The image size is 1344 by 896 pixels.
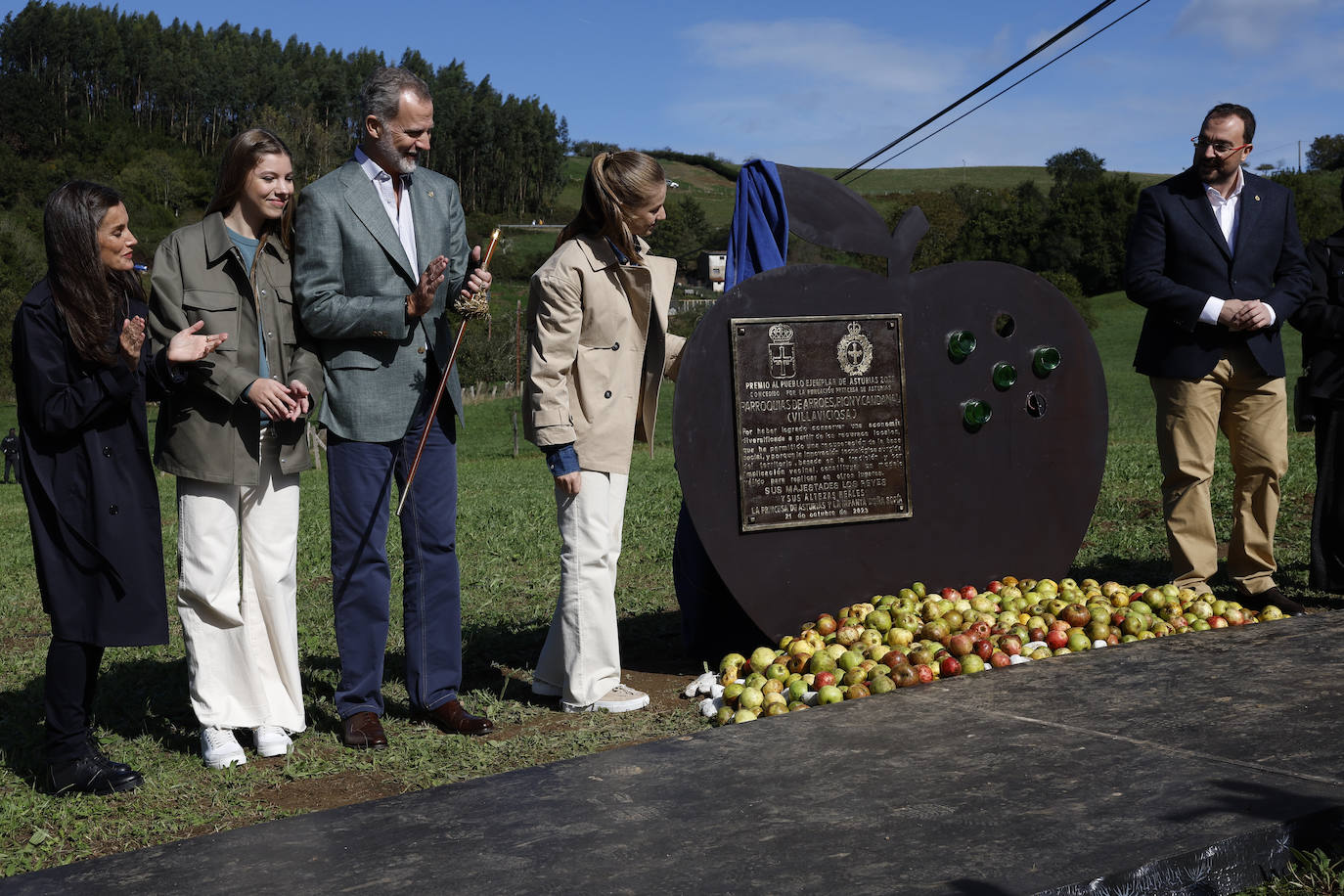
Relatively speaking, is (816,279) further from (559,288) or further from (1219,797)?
(1219,797)

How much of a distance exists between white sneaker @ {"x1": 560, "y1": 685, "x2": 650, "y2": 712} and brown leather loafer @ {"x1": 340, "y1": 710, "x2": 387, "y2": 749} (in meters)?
0.72

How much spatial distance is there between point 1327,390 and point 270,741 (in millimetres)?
5151

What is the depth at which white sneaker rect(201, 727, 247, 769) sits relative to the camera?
4.06m

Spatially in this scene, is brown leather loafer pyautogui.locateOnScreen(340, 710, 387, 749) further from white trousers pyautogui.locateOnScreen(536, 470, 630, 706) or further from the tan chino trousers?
the tan chino trousers

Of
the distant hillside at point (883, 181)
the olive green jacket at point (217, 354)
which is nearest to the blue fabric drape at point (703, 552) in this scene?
the olive green jacket at point (217, 354)

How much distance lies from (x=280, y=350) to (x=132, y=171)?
90512 millimetres

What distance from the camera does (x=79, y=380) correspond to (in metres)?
3.72

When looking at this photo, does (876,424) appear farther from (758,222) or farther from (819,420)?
(758,222)

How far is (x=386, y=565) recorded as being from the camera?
14.5ft

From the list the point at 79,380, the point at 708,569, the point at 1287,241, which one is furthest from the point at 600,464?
the point at 1287,241

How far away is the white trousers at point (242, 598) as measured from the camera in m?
4.01

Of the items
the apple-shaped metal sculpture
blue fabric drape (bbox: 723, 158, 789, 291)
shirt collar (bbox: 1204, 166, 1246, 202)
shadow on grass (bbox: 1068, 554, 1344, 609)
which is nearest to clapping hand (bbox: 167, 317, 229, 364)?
the apple-shaped metal sculpture

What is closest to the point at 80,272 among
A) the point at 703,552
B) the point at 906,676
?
the point at 703,552

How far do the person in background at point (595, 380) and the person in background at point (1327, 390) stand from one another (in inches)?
137
